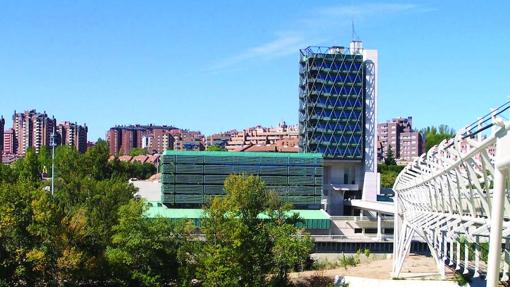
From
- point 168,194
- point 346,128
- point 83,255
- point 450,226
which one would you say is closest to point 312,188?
point 346,128

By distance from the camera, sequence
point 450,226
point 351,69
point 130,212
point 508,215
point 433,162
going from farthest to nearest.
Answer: point 351,69 → point 130,212 → point 433,162 → point 450,226 → point 508,215

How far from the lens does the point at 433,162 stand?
132ft

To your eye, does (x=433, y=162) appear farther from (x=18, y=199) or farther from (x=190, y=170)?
(x=190, y=170)

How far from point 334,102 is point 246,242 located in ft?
204

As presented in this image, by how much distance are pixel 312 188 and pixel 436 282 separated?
49.7m

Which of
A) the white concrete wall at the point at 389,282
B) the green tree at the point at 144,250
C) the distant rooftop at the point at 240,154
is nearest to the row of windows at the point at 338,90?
the distant rooftop at the point at 240,154

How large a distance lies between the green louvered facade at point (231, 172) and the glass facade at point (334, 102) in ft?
28.7

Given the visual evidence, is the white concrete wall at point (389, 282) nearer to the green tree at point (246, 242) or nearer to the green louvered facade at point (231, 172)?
the green tree at point (246, 242)

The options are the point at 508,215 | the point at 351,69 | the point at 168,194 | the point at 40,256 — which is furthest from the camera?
the point at 351,69

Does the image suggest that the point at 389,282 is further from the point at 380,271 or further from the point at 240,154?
the point at 240,154

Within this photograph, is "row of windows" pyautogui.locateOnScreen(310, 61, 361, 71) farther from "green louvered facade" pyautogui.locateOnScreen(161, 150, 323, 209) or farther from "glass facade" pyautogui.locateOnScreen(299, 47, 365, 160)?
"green louvered facade" pyautogui.locateOnScreen(161, 150, 323, 209)

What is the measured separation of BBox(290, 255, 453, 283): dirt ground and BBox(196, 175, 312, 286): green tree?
626 cm

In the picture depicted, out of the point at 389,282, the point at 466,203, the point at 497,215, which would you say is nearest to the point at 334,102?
the point at 389,282

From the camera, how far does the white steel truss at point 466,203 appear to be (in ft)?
70.7
